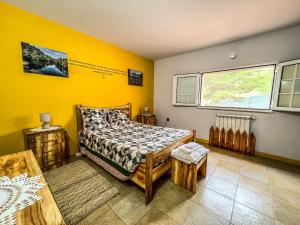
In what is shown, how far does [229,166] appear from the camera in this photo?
254cm

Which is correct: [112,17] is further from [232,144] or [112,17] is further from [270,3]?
[232,144]

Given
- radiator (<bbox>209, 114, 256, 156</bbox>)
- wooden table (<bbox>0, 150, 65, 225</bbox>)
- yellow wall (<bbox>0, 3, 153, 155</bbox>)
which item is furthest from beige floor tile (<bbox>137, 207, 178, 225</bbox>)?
radiator (<bbox>209, 114, 256, 156</bbox>)

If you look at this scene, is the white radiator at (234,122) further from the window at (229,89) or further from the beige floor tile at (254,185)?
the beige floor tile at (254,185)

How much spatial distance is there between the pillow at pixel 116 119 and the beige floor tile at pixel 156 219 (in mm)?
1906

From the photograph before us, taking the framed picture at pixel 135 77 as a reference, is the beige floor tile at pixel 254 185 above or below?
below

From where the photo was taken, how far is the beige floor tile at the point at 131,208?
1411 millimetres

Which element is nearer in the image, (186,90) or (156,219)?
(156,219)

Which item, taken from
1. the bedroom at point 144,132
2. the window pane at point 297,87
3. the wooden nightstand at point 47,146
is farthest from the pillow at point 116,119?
the window pane at point 297,87

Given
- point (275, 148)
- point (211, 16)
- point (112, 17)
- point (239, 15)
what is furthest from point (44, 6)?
point (275, 148)

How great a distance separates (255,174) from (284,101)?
1.52 m

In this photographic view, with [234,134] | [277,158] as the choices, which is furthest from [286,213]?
[234,134]

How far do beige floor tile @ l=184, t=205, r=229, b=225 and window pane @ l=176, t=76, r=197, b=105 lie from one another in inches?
113

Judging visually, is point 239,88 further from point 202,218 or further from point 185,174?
point 202,218

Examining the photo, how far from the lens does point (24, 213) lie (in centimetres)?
→ 70
